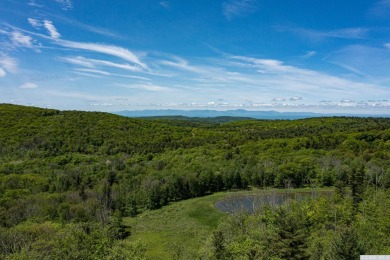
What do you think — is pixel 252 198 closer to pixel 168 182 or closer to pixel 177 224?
pixel 168 182

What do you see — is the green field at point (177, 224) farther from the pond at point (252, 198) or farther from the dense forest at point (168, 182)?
the dense forest at point (168, 182)

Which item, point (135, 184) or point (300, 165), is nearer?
point (135, 184)

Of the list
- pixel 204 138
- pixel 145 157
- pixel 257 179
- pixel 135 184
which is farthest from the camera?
pixel 204 138

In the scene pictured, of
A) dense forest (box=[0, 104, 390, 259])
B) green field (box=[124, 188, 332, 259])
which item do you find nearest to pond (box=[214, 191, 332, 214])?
green field (box=[124, 188, 332, 259])

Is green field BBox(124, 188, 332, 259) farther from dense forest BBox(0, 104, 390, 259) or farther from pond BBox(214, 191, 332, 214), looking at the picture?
dense forest BBox(0, 104, 390, 259)

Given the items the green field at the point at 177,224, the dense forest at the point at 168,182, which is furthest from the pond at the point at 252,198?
the dense forest at the point at 168,182

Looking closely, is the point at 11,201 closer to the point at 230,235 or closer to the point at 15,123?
the point at 230,235

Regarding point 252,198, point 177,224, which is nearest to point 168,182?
point 177,224

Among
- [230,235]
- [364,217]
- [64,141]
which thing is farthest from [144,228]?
[64,141]
